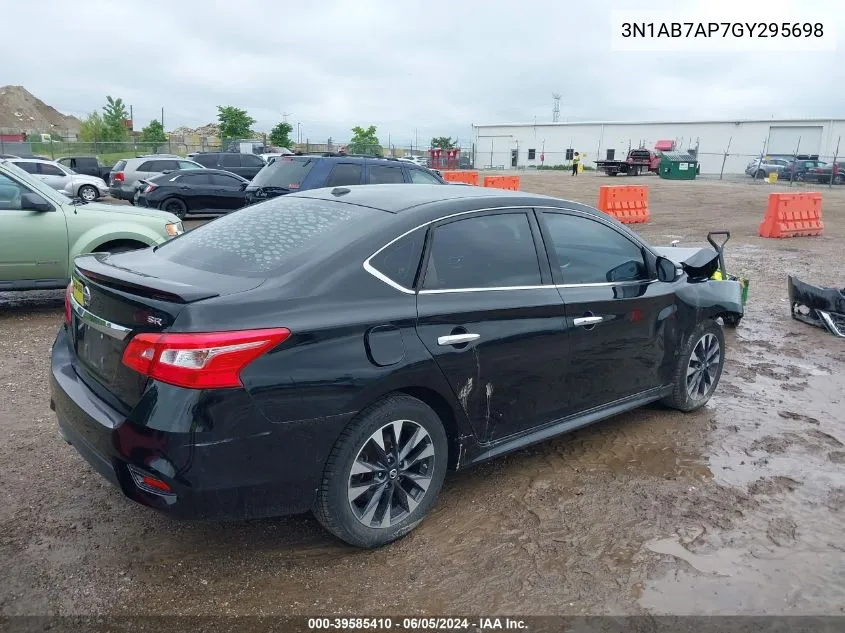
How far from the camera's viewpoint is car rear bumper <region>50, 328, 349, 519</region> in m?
2.80

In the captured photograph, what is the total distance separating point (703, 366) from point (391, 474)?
9.47 feet

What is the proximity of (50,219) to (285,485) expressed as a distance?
574cm

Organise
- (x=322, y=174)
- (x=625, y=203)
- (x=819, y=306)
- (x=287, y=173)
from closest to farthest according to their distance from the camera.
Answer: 1. (x=819, y=306)
2. (x=322, y=174)
3. (x=287, y=173)
4. (x=625, y=203)

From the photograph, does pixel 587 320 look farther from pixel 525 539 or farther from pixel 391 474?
pixel 391 474

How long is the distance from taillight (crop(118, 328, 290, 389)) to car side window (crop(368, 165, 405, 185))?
921cm

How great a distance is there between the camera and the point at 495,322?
3627 millimetres

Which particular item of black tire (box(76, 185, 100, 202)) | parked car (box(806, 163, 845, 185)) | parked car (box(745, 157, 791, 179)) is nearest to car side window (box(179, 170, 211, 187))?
black tire (box(76, 185, 100, 202))

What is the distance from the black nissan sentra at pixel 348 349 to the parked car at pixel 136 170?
62.1 feet

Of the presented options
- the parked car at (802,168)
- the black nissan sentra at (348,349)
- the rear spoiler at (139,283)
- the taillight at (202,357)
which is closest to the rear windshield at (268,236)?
the black nissan sentra at (348,349)

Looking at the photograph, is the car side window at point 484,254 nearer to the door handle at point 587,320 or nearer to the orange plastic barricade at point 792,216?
the door handle at point 587,320

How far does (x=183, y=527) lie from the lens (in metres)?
3.56

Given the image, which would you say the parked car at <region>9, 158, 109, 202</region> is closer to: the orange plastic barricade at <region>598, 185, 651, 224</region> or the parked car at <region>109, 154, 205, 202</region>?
the parked car at <region>109, 154, 205, 202</region>

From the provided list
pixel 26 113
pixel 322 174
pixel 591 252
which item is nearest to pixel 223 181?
pixel 322 174

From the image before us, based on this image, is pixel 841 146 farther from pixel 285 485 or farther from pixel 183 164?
pixel 285 485
